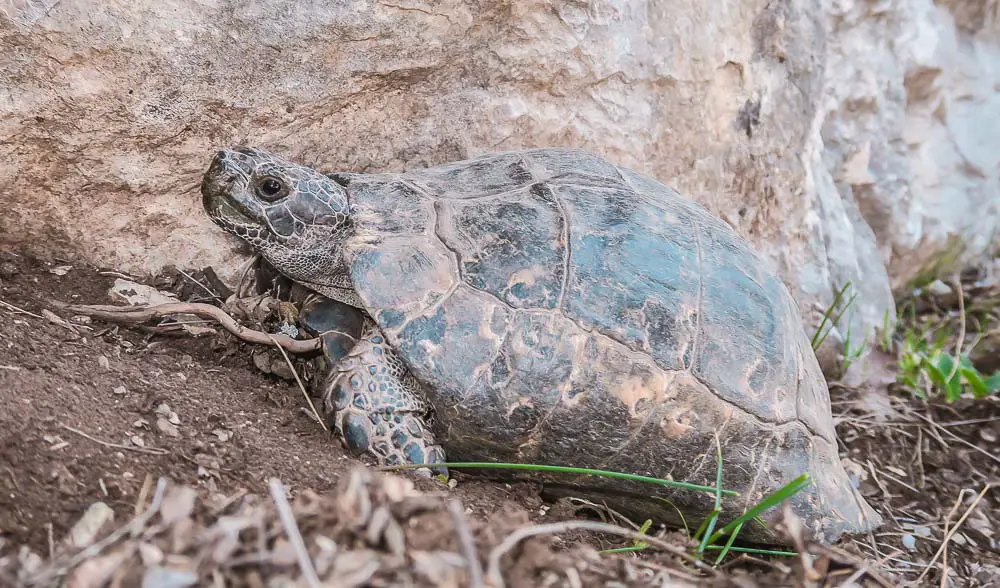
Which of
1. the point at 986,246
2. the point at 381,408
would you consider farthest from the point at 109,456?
the point at 986,246

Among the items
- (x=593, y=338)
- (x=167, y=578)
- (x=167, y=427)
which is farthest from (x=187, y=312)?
(x=167, y=578)

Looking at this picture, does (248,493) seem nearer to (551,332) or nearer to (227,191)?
(551,332)

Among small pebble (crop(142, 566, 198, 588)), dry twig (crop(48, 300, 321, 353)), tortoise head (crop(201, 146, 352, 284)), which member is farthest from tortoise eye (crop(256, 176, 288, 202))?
small pebble (crop(142, 566, 198, 588))

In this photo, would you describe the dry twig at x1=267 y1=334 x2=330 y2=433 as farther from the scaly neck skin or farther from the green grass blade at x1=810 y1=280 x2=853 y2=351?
the green grass blade at x1=810 y1=280 x2=853 y2=351

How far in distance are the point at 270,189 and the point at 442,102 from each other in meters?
0.86

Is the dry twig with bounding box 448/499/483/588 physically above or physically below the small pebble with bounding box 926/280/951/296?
above

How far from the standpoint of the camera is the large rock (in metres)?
2.73

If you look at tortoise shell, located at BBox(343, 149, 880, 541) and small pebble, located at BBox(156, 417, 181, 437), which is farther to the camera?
tortoise shell, located at BBox(343, 149, 880, 541)

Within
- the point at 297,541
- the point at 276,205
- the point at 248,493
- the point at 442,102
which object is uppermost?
the point at 442,102

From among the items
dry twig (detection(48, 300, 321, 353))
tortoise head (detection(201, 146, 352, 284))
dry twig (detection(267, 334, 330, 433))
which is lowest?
dry twig (detection(267, 334, 330, 433))

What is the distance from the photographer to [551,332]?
2541mm

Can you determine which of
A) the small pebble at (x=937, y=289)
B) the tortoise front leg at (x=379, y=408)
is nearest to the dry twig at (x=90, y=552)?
the tortoise front leg at (x=379, y=408)

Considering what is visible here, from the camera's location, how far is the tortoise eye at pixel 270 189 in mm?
2777

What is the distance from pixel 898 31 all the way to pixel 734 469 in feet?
11.6
